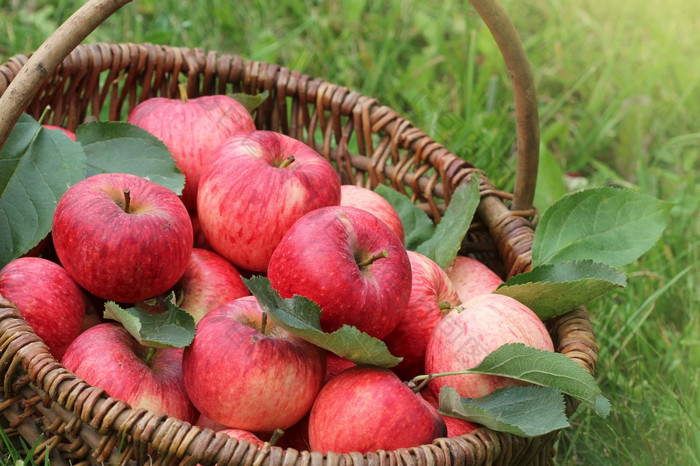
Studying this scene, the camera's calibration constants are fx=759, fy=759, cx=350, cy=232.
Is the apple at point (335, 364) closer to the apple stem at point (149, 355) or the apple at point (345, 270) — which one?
the apple at point (345, 270)

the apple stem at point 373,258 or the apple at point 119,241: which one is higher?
the apple stem at point 373,258

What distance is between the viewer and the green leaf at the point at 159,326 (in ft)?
3.82

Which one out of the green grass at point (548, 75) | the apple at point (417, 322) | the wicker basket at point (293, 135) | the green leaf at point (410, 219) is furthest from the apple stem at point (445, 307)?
the green grass at point (548, 75)

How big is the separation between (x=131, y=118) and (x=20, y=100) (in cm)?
48

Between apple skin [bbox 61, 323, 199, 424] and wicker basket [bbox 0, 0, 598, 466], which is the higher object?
wicker basket [bbox 0, 0, 598, 466]

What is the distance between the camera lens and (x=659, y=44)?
3143 millimetres

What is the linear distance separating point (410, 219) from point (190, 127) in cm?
54

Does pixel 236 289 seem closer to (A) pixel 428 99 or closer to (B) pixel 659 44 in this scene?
(A) pixel 428 99

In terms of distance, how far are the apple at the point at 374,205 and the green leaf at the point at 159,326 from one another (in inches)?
19.2

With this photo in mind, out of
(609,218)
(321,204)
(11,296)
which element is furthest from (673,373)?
(11,296)

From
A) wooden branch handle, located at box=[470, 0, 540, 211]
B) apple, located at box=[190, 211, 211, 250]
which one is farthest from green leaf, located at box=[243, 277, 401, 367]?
A: wooden branch handle, located at box=[470, 0, 540, 211]

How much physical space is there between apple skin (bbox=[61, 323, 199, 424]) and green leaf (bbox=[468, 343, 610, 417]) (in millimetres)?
502

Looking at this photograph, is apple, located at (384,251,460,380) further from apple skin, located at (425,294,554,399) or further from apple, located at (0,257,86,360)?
A: apple, located at (0,257,86,360)

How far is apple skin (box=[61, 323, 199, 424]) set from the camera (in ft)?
3.87
